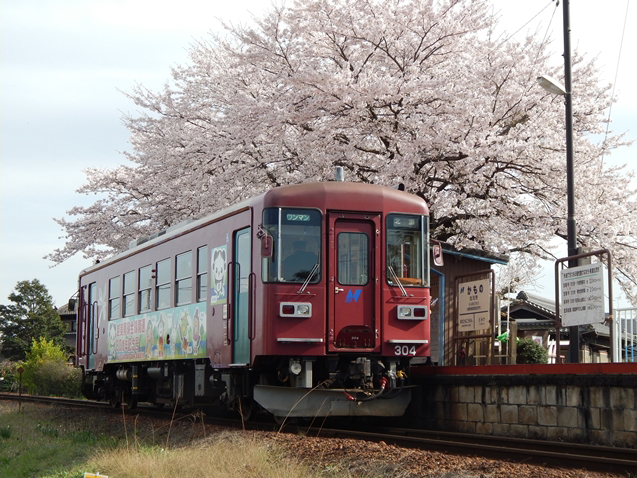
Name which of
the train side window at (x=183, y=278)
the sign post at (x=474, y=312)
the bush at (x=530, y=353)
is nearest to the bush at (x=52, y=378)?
the train side window at (x=183, y=278)

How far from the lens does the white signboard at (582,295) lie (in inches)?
412

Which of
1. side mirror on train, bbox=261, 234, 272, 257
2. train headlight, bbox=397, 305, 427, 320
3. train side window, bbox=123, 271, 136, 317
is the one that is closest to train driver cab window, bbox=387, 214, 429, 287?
train headlight, bbox=397, 305, 427, 320

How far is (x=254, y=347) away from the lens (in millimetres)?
10852

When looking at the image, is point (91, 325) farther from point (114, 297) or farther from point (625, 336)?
point (625, 336)

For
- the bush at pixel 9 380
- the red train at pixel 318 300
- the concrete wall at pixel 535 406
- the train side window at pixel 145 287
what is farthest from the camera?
the bush at pixel 9 380

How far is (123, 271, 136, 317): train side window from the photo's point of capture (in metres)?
15.9

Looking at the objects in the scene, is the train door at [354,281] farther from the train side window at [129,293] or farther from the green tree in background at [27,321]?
the green tree in background at [27,321]

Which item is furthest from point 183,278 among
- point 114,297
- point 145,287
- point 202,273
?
point 114,297

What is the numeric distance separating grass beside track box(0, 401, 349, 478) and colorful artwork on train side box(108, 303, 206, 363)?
126 centimetres

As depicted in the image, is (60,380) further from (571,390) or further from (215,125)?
(571,390)

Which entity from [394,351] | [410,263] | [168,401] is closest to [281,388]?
[394,351]

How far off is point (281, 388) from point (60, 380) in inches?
747

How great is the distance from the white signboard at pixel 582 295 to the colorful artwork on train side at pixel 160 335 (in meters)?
5.08

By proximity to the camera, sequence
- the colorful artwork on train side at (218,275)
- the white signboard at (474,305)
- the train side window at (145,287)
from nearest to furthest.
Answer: the colorful artwork on train side at (218,275), the white signboard at (474,305), the train side window at (145,287)
